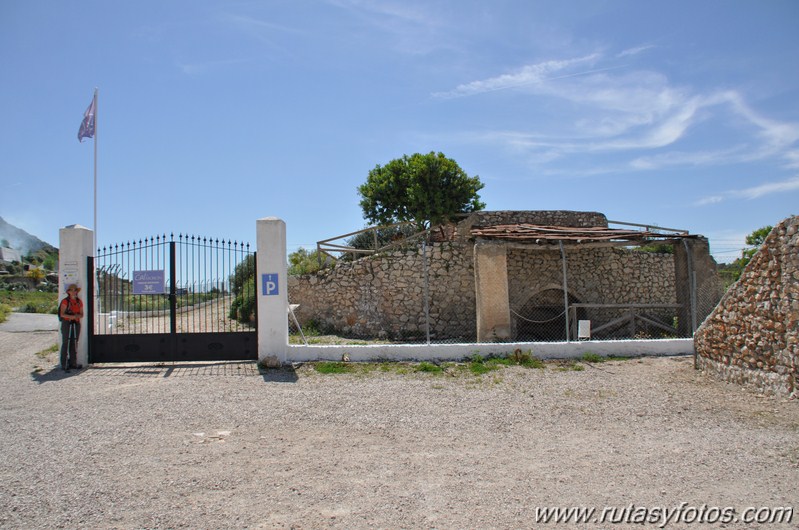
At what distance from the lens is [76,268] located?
9.62 m

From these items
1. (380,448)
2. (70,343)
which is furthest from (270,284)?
(380,448)

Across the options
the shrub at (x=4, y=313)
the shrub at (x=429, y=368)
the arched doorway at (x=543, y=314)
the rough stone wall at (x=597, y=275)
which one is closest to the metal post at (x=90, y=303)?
the shrub at (x=429, y=368)

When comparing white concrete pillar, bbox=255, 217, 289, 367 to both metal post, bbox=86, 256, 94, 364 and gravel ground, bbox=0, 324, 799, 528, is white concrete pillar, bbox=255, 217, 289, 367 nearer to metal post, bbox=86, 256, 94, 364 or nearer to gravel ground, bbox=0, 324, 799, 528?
gravel ground, bbox=0, 324, 799, 528

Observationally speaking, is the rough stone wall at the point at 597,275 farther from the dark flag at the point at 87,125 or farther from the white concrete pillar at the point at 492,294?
the dark flag at the point at 87,125

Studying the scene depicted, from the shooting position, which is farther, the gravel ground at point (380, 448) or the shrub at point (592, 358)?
the shrub at point (592, 358)

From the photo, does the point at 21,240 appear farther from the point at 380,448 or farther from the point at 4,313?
the point at 380,448

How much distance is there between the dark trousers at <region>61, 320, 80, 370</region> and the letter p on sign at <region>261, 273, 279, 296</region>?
138 inches

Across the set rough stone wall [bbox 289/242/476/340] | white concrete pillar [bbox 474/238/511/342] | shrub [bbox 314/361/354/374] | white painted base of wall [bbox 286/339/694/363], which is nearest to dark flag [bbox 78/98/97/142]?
rough stone wall [bbox 289/242/476/340]

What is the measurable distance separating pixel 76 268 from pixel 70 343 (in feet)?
4.54

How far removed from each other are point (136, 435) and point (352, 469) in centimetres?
271

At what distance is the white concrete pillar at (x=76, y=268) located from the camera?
9.60 metres

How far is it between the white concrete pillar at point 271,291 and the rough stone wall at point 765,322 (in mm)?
7320

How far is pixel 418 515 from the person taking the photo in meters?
3.82

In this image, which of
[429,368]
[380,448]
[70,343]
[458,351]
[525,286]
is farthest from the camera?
[525,286]
